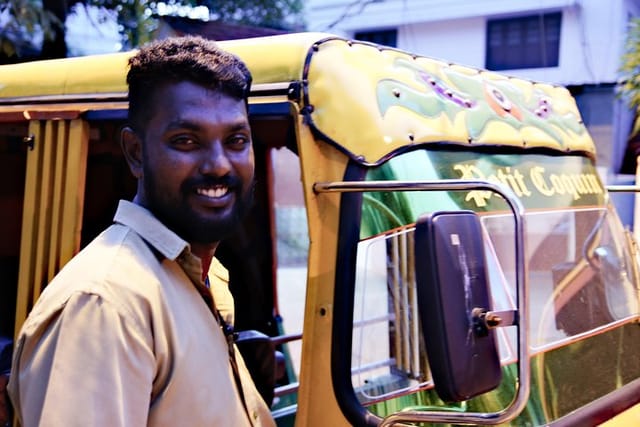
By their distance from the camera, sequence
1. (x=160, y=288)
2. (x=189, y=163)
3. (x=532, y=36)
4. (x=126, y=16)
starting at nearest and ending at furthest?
(x=160, y=288) < (x=189, y=163) < (x=126, y=16) < (x=532, y=36)

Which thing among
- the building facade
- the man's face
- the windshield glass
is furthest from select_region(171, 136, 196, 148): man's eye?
the building facade

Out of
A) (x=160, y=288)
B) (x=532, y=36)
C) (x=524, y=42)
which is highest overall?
(x=532, y=36)

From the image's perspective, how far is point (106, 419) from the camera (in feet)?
3.78

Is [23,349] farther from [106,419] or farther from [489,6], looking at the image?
[489,6]

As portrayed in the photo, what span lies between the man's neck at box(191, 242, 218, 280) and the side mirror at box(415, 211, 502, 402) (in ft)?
1.44

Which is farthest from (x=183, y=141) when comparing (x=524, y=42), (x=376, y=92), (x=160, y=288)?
(x=524, y=42)

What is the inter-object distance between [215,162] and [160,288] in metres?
0.29

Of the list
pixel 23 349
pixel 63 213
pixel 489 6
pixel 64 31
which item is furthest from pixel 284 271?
pixel 23 349

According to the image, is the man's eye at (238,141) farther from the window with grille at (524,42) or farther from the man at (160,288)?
the window with grille at (524,42)

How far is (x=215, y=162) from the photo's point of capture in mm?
1444

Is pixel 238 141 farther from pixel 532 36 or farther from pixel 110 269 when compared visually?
pixel 532 36

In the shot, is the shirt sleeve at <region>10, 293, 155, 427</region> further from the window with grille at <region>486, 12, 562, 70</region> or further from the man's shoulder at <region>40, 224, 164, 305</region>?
the window with grille at <region>486, 12, 562, 70</region>

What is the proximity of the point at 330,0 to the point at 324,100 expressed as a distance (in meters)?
14.2

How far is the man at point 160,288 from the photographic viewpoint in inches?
45.7
